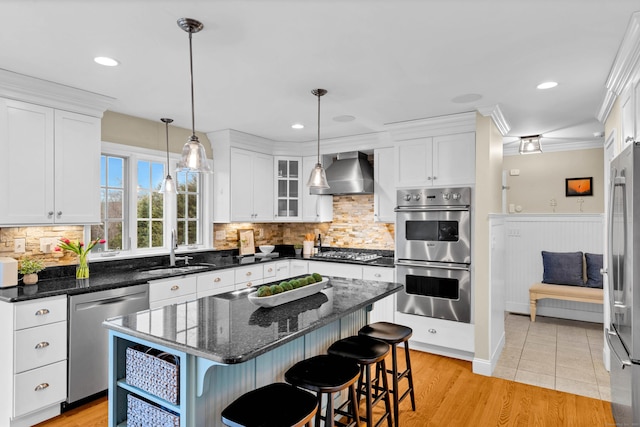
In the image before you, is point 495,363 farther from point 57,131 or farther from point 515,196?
point 57,131

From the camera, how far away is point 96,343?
2994 mm

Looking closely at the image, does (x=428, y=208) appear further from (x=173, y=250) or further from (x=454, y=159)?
(x=173, y=250)

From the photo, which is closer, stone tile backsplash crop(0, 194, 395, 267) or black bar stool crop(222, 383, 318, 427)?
black bar stool crop(222, 383, 318, 427)

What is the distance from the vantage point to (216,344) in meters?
1.59

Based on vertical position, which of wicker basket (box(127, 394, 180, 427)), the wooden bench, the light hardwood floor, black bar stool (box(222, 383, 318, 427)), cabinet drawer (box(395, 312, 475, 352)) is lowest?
the light hardwood floor

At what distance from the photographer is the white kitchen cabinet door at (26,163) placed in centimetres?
280

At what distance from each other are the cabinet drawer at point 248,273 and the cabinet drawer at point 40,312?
1781 millimetres

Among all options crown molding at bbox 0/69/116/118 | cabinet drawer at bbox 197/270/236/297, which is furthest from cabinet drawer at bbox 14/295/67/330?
crown molding at bbox 0/69/116/118

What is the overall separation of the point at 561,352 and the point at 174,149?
4883 mm

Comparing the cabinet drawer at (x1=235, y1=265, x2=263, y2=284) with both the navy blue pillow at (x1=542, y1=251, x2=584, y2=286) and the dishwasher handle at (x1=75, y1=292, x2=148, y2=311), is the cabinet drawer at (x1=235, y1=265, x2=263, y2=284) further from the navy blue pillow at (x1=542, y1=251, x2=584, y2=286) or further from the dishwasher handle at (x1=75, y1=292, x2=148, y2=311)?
the navy blue pillow at (x1=542, y1=251, x2=584, y2=286)

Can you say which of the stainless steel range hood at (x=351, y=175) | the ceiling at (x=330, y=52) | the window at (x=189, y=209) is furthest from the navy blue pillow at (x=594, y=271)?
the window at (x=189, y=209)

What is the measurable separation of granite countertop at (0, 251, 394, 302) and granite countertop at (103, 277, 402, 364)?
1.15 meters

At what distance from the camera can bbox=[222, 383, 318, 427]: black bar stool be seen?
5.11 ft

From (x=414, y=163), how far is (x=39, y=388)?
12.5ft
